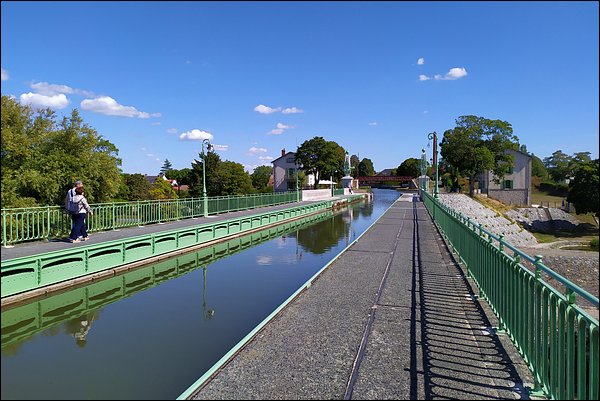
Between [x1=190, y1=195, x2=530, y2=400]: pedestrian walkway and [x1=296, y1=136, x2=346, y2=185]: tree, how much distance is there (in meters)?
62.6

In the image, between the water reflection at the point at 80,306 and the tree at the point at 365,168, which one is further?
the tree at the point at 365,168

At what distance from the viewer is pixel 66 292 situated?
8.32 meters

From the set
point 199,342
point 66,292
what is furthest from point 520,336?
point 66,292

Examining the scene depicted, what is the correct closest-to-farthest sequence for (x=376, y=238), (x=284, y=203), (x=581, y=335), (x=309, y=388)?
(x=581, y=335)
(x=309, y=388)
(x=376, y=238)
(x=284, y=203)

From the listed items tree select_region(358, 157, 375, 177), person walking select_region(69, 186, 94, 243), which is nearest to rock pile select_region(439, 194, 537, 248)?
person walking select_region(69, 186, 94, 243)

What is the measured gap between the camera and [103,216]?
1451 cm

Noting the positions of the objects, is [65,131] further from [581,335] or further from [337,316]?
[581,335]

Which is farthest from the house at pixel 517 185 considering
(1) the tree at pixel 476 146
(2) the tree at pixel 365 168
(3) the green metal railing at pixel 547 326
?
(2) the tree at pixel 365 168

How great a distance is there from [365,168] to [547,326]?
15560cm

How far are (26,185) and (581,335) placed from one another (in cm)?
1578

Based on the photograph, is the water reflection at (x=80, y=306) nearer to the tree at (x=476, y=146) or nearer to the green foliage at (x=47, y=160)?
the green foliage at (x=47, y=160)

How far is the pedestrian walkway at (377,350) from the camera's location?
3.79 meters

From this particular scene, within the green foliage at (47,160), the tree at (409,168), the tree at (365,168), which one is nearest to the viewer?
the green foliage at (47,160)

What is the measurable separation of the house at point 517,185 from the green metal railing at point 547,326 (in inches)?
2383
